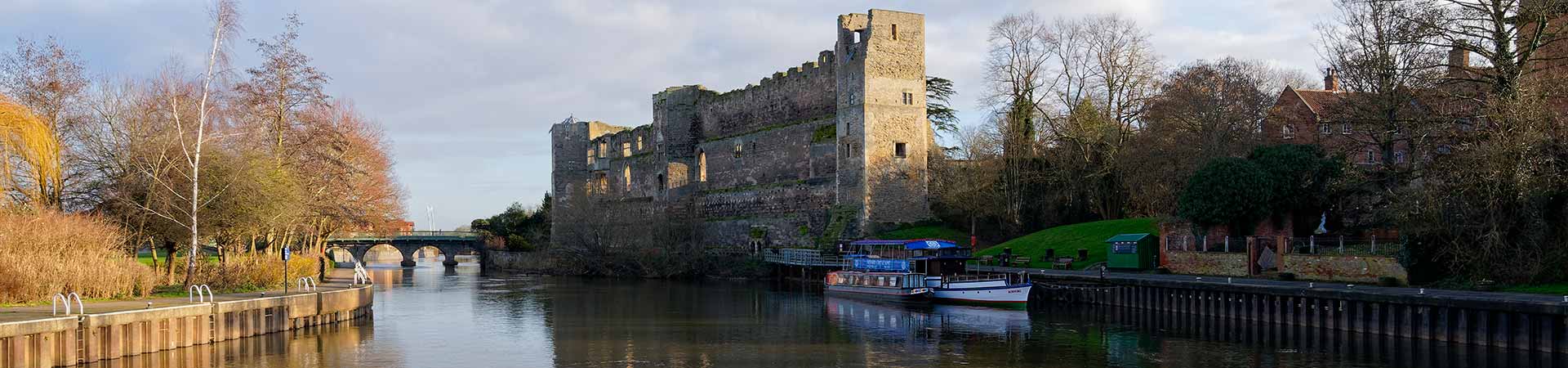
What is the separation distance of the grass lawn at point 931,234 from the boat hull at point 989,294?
13.5m

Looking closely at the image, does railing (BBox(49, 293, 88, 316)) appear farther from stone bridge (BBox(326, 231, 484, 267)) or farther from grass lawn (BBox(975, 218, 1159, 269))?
stone bridge (BBox(326, 231, 484, 267))

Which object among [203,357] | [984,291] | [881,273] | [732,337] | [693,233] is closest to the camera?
[203,357]

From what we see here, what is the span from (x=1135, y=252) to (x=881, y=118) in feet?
61.9

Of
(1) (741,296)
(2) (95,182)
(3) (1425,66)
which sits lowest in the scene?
(1) (741,296)

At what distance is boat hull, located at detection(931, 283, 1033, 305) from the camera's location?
36031mm

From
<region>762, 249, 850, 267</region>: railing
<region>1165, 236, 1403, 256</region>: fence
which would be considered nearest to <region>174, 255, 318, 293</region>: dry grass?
<region>762, 249, 850, 267</region>: railing

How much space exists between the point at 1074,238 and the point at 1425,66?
667 inches

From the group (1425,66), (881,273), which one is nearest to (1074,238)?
(881,273)

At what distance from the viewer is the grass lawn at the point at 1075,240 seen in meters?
43.0

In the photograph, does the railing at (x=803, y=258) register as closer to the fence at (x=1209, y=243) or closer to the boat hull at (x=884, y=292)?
the boat hull at (x=884, y=292)

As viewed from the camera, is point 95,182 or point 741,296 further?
point 741,296

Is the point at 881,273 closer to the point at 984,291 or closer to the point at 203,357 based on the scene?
the point at 984,291

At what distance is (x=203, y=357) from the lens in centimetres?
2300

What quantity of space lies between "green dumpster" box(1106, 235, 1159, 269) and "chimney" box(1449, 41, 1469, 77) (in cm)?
972
